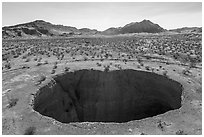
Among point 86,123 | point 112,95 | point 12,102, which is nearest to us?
point 86,123

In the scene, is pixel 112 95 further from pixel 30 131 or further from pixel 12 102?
pixel 30 131

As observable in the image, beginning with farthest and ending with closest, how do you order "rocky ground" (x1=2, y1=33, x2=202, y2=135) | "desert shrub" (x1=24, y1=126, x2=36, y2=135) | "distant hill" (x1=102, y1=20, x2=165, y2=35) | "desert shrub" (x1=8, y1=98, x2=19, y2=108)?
"distant hill" (x1=102, y1=20, x2=165, y2=35) → "desert shrub" (x1=8, y1=98, x2=19, y2=108) → "rocky ground" (x1=2, y1=33, x2=202, y2=135) → "desert shrub" (x1=24, y1=126, x2=36, y2=135)

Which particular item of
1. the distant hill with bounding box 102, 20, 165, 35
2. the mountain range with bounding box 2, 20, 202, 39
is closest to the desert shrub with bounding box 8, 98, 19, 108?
the mountain range with bounding box 2, 20, 202, 39

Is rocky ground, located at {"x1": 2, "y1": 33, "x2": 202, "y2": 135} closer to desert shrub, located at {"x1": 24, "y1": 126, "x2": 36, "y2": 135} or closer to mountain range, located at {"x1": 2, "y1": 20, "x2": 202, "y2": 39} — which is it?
desert shrub, located at {"x1": 24, "y1": 126, "x2": 36, "y2": 135}

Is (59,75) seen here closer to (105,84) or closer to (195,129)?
(105,84)

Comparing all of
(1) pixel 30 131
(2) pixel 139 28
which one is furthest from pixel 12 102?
(2) pixel 139 28

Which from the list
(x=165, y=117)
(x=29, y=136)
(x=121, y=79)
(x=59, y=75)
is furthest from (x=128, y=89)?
(x=29, y=136)

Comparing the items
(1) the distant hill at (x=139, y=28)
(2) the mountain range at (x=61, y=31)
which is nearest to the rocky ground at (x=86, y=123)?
(2) the mountain range at (x=61, y=31)

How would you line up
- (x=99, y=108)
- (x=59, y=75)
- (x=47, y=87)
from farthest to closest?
(x=99, y=108) → (x=59, y=75) → (x=47, y=87)
